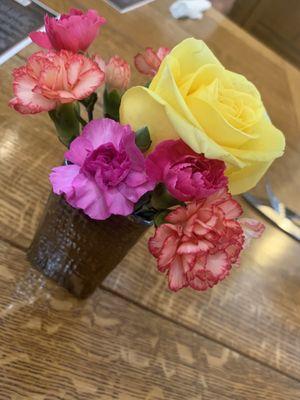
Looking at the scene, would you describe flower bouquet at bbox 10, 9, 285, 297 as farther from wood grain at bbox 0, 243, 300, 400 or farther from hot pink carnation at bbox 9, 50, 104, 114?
wood grain at bbox 0, 243, 300, 400

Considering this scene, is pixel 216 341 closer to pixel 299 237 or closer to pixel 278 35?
pixel 299 237

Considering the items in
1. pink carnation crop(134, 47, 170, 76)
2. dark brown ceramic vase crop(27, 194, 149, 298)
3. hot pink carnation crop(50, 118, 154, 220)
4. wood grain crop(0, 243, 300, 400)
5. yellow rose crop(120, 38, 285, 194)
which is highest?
yellow rose crop(120, 38, 285, 194)

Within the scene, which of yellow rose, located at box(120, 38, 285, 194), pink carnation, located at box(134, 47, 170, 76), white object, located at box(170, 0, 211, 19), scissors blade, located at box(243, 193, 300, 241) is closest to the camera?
yellow rose, located at box(120, 38, 285, 194)

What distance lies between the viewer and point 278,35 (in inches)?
80.8

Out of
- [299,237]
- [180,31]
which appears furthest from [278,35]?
[299,237]

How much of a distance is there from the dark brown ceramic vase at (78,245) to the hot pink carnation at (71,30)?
0.46 feet

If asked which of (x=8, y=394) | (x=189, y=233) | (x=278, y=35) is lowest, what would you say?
(x=278, y=35)

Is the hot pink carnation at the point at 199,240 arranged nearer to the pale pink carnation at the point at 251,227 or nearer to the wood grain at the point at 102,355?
the pale pink carnation at the point at 251,227

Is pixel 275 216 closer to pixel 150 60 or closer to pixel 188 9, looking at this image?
pixel 150 60

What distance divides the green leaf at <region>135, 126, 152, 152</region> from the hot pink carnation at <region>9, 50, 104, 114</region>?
0.04m

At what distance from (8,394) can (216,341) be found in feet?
0.86

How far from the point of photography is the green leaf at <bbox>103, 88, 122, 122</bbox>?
40 cm

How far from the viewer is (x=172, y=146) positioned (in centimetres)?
34

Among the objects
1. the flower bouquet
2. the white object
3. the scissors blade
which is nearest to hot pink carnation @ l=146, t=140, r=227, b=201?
the flower bouquet
